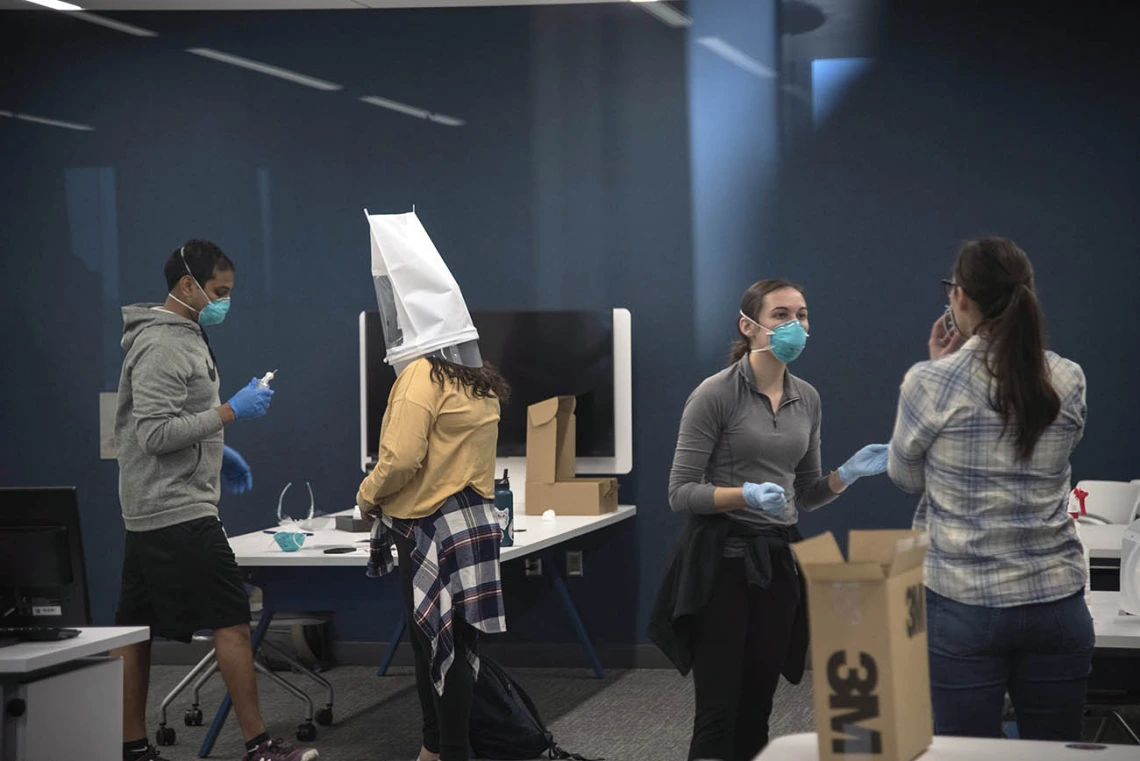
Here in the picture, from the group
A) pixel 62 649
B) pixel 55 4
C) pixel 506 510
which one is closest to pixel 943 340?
pixel 62 649

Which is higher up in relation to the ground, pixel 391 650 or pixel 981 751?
pixel 981 751

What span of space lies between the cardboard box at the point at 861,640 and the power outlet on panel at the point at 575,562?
419 cm

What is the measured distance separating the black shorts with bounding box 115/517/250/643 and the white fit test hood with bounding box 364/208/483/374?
2.55 feet

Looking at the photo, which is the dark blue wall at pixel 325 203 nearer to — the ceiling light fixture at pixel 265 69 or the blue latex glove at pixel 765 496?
the ceiling light fixture at pixel 265 69

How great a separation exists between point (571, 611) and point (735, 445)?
8.13ft

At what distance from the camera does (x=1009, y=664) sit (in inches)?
82.0

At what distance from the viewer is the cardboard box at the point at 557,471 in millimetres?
5199

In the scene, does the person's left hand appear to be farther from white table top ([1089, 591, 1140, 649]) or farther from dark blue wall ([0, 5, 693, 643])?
dark blue wall ([0, 5, 693, 643])

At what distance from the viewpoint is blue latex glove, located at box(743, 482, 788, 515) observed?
2898 millimetres

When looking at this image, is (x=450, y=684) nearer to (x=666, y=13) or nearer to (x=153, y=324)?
(x=153, y=324)

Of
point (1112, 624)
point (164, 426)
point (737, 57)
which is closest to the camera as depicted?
point (1112, 624)

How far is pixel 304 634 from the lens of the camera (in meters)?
5.73

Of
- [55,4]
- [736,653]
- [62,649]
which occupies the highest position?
[55,4]

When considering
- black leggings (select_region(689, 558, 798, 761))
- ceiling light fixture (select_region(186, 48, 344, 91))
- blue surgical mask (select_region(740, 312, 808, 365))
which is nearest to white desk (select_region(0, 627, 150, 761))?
black leggings (select_region(689, 558, 798, 761))
